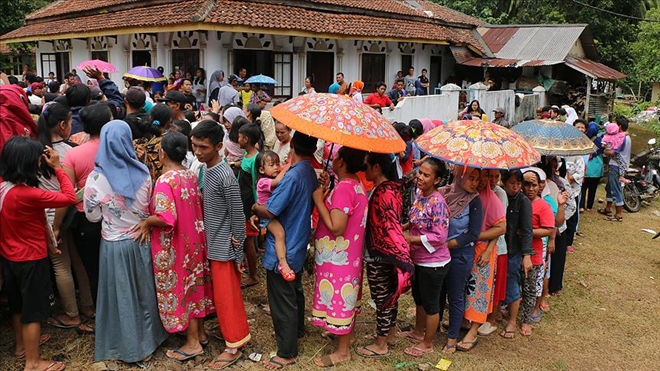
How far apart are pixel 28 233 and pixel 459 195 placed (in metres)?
3.08

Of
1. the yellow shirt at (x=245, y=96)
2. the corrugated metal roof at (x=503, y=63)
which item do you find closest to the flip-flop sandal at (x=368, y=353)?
the yellow shirt at (x=245, y=96)

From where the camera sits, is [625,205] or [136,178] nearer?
[136,178]

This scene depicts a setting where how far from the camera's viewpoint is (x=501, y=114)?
10.2 m

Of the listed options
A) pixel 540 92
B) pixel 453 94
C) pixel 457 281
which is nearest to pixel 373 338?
pixel 457 281

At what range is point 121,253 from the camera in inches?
140

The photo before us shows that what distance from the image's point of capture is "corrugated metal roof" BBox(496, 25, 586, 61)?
1672 centimetres

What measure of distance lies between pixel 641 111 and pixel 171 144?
83.5 ft

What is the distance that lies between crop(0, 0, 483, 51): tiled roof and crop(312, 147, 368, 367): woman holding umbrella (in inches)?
295

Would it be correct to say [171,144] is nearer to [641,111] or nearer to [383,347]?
[383,347]

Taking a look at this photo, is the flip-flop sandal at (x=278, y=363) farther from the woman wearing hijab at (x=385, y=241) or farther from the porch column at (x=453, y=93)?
the porch column at (x=453, y=93)

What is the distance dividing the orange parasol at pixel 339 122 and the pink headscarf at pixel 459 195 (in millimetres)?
840

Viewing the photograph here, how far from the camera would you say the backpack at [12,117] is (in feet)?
12.6

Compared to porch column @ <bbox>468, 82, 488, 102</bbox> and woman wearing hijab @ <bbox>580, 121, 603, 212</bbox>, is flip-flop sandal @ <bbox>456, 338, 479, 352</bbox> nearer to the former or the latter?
woman wearing hijab @ <bbox>580, 121, 603, 212</bbox>

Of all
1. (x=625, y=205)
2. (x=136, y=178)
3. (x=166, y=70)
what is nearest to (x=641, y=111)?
(x=625, y=205)
